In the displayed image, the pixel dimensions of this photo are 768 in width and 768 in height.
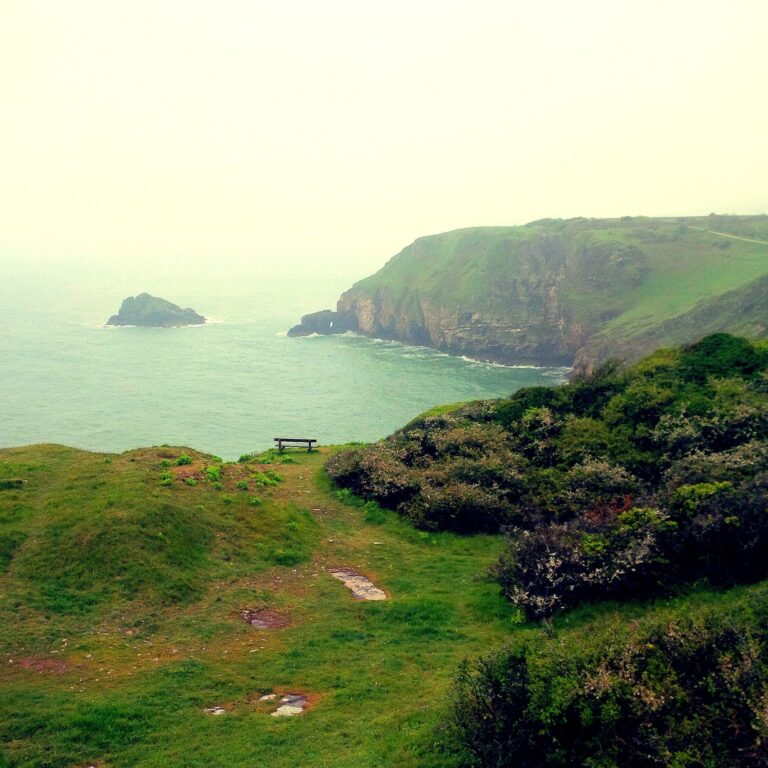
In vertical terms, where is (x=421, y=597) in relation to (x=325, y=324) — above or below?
below

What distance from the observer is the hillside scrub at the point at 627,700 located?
8.48 meters

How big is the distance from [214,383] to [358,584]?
280 feet

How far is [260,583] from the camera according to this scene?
1825 centimetres

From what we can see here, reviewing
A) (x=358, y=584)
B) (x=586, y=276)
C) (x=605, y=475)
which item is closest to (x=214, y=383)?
(x=586, y=276)

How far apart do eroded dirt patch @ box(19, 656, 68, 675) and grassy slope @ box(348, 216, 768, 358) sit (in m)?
105

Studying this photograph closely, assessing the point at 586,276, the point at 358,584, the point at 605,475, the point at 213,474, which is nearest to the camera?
the point at 358,584

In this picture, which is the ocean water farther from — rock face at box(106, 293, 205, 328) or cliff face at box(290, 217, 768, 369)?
cliff face at box(290, 217, 768, 369)

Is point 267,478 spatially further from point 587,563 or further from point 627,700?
point 627,700

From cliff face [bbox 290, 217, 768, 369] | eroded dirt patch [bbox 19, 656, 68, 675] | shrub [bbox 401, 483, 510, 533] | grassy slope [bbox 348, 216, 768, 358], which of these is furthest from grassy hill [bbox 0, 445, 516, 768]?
grassy slope [bbox 348, 216, 768, 358]

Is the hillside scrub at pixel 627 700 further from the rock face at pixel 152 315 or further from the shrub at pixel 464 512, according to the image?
the rock face at pixel 152 315

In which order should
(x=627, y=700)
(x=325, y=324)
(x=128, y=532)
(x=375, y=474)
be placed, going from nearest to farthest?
(x=627, y=700) → (x=128, y=532) → (x=375, y=474) → (x=325, y=324)

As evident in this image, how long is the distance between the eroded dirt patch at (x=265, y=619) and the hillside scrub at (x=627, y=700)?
21.3 ft

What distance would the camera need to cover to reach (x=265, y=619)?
1603cm

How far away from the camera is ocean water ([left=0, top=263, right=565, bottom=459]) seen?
7644 cm
